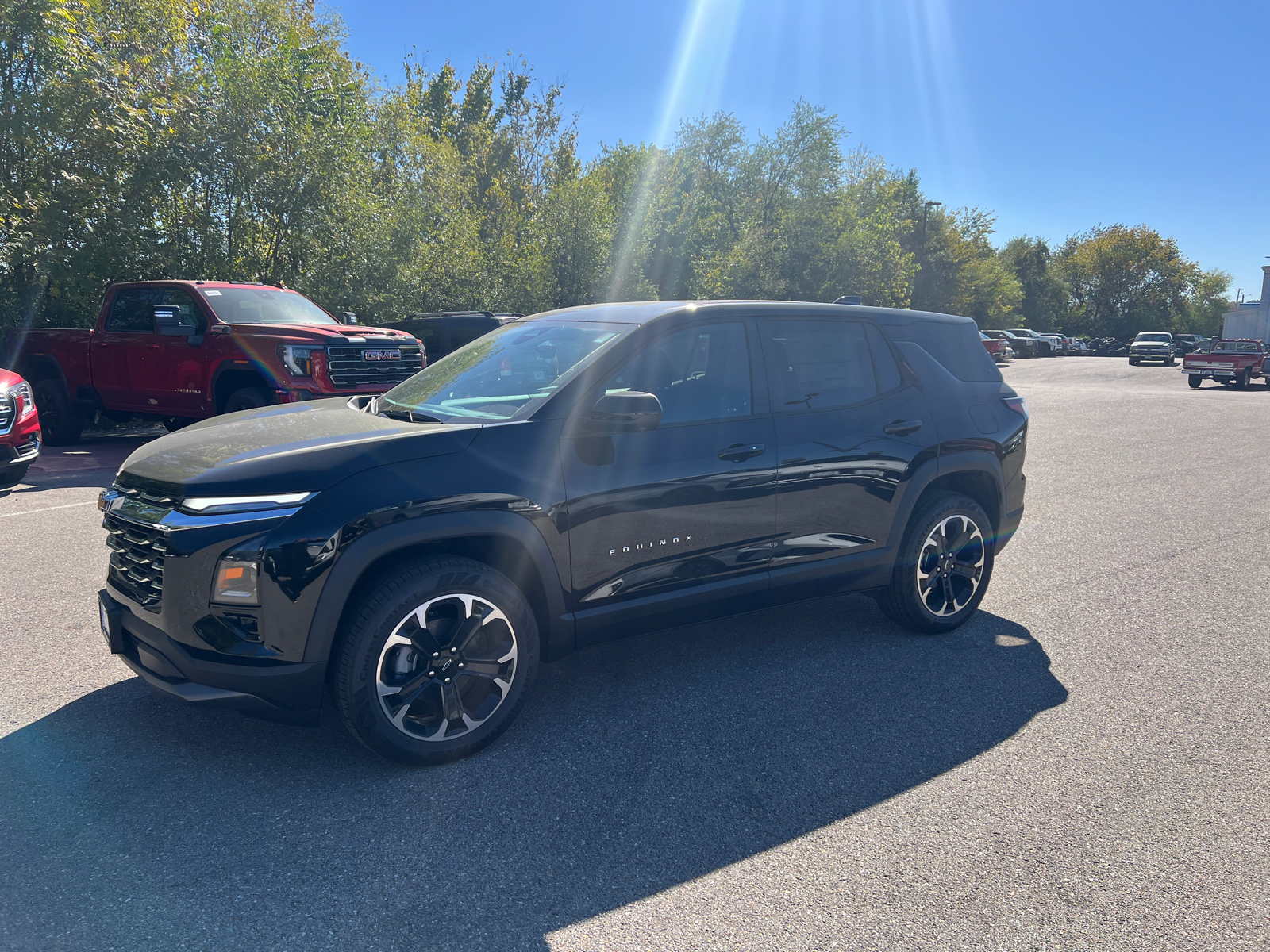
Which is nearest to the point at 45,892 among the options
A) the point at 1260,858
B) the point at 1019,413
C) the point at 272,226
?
the point at 1260,858

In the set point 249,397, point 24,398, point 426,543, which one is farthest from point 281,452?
point 249,397

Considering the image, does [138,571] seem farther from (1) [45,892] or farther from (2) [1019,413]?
(2) [1019,413]

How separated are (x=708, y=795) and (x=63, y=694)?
9.35ft

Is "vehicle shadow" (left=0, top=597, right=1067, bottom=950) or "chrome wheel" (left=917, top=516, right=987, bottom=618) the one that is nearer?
"vehicle shadow" (left=0, top=597, right=1067, bottom=950)

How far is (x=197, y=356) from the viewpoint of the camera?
1017 centimetres

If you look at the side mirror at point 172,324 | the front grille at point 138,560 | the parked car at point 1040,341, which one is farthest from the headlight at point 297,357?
the parked car at point 1040,341

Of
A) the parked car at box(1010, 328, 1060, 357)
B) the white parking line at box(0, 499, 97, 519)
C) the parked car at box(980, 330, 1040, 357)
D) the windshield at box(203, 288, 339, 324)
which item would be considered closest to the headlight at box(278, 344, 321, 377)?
the windshield at box(203, 288, 339, 324)

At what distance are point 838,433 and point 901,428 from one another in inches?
18.6

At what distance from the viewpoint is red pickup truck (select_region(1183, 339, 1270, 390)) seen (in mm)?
29328

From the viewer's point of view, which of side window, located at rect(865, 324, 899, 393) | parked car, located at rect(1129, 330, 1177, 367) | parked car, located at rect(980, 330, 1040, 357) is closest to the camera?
side window, located at rect(865, 324, 899, 393)

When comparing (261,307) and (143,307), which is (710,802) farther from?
(143,307)

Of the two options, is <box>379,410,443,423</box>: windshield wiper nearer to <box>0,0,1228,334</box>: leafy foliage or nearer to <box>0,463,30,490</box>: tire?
<box>0,463,30,490</box>: tire

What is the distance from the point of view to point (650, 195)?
40.2m

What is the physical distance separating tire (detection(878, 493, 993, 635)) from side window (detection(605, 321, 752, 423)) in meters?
1.34
